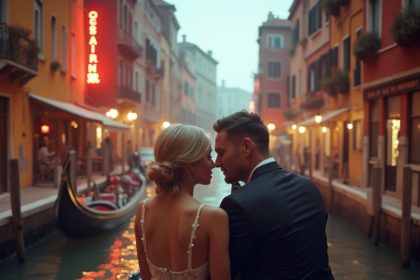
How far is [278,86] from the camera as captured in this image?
→ 38.4 m

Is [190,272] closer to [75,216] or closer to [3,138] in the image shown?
[75,216]

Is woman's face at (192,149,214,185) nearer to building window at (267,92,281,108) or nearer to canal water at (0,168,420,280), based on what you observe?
canal water at (0,168,420,280)

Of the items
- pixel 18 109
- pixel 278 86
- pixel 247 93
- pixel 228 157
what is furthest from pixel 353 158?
pixel 247 93

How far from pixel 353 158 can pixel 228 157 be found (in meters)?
14.8

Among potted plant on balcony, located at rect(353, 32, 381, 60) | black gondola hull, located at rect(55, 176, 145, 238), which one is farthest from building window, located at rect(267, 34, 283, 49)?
black gondola hull, located at rect(55, 176, 145, 238)

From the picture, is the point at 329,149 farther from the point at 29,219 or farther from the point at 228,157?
the point at 228,157

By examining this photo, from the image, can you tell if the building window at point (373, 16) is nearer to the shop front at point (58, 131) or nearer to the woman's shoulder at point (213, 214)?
the shop front at point (58, 131)

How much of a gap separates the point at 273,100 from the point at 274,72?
1.98 metres

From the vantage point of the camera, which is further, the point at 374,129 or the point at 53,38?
the point at 53,38

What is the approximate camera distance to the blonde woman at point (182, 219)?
6.13ft

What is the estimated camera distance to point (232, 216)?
185 cm

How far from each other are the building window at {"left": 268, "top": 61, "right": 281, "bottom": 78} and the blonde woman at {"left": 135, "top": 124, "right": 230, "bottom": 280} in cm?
3704

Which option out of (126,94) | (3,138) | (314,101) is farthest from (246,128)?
(126,94)

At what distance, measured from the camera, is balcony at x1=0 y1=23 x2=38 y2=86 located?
1098 cm
